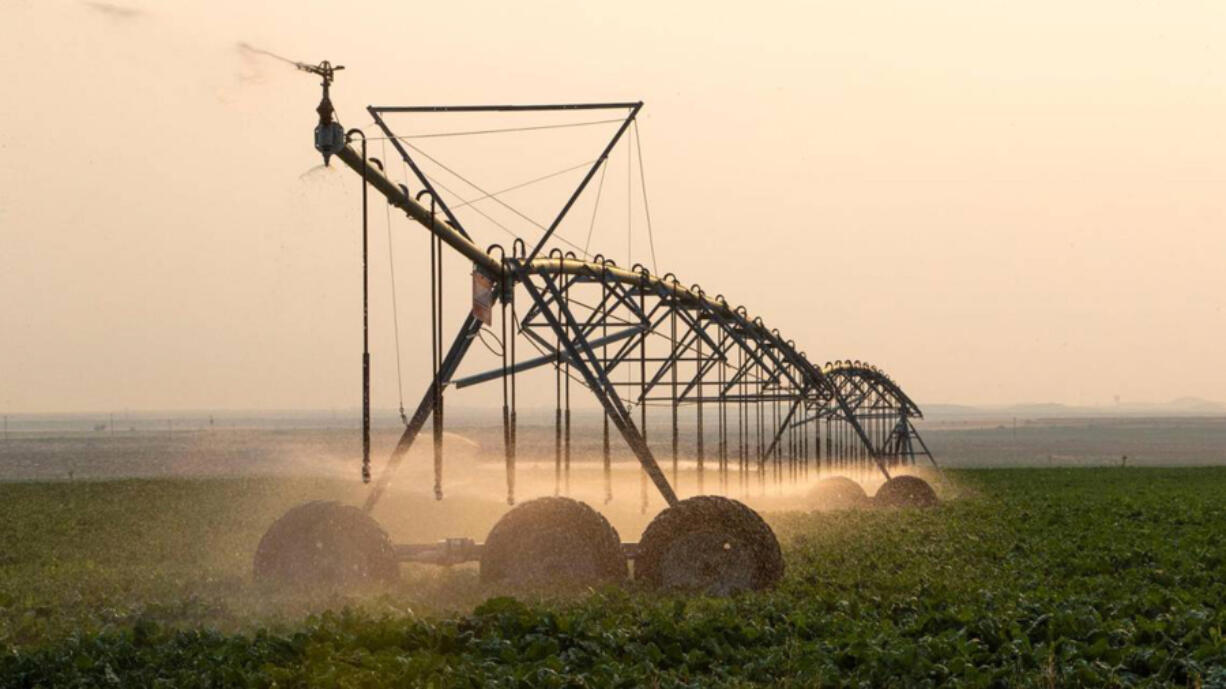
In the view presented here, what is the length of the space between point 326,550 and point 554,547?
10.3 feet

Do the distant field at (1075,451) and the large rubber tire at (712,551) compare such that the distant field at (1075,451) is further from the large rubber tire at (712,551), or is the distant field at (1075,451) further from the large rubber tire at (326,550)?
the large rubber tire at (326,550)

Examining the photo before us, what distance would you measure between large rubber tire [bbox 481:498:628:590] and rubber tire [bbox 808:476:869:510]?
910 inches

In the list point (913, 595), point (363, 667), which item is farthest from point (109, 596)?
point (913, 595)

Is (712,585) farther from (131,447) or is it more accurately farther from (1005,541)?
(131,447)

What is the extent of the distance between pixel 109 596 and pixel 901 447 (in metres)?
47.8

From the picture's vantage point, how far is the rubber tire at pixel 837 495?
4169 cm

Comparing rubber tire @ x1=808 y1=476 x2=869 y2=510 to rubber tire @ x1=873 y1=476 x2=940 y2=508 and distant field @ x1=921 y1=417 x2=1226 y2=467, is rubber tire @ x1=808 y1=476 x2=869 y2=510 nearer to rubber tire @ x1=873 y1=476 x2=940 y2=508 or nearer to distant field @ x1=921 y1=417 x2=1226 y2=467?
rubber tire @ x1=873 y1=476 x2=940 y2=508

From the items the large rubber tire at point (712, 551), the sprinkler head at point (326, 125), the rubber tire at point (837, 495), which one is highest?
the sprinkler head at point (326, 125)

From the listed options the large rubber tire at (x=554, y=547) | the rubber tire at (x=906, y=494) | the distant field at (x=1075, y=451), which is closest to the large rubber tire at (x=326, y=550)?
the large rubber tire at (x=554, y=547)

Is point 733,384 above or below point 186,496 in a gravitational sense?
above

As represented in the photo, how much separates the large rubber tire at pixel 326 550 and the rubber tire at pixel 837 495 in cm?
2346

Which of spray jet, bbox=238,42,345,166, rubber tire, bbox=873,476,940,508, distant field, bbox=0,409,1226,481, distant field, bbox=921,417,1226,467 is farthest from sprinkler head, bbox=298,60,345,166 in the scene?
distant field, bbox=921,417,1226,467

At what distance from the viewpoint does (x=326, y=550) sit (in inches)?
774

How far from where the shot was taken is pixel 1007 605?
54.5ft
